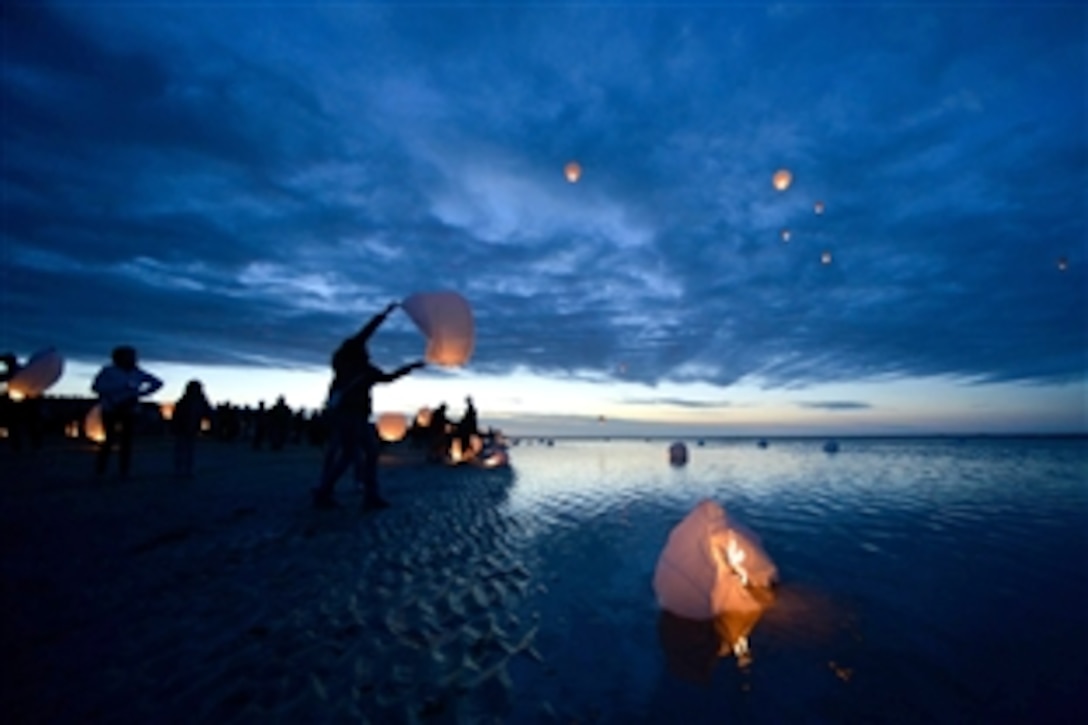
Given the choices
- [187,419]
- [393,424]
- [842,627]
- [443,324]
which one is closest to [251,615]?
[443,324]

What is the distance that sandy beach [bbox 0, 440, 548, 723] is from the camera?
8.58ft

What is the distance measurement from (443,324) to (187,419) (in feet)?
27.6

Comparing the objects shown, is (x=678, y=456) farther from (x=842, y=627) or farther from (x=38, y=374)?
(x=38, y=374)

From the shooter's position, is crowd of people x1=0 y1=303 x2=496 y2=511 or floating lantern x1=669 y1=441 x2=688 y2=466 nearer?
crowd of people x1=0 y1=303 x2=496 y2=511

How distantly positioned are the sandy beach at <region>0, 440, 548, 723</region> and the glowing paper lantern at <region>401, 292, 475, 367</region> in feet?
8.39

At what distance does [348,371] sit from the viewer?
301 inches

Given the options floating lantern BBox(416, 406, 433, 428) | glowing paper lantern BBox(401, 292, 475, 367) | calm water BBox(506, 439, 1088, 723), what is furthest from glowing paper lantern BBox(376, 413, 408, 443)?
glowing paper lantern BBox(401, 292, 475, 367)

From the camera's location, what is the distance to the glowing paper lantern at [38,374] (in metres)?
12.6

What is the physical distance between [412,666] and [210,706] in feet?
3.51

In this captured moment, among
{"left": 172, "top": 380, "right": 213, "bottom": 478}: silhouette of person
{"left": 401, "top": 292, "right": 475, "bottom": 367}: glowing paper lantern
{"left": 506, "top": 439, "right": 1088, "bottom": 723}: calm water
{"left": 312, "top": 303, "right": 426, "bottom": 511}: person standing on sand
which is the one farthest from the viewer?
{"left": 172, "top": 380, "right": 213, "bottom": 478}: silhouette of person

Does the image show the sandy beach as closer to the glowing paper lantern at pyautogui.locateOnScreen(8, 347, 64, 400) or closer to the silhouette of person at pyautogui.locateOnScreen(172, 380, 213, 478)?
the silhouette of person at pyautogui.locateOnScreen(172, 380, 213, 478)

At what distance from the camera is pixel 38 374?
41.9ft

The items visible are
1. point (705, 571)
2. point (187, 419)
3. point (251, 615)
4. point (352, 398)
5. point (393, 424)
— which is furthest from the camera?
point (393, 424)

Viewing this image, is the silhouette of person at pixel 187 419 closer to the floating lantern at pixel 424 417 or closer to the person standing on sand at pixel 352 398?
the person standing on sand at pixel 352 398
